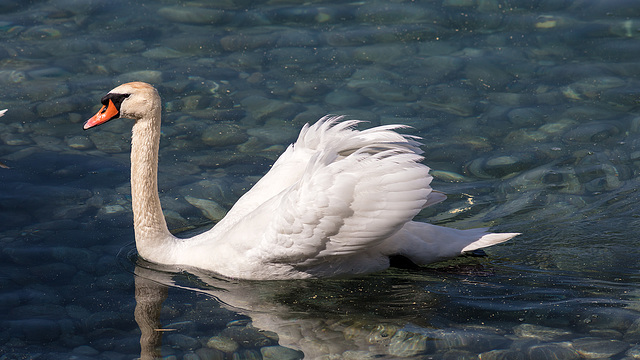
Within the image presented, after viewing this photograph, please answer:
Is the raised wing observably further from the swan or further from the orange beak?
the orange beak

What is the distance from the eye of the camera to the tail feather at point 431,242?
6.51 metres

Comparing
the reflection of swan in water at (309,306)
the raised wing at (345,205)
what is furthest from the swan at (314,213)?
the reflection of swan in water at (309,306)

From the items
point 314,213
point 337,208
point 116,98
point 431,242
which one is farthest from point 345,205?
point 116,98

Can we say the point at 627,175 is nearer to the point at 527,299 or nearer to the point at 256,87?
the point at 527,299

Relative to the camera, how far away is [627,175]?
8.00 meters

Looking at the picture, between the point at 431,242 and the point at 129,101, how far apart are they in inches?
107

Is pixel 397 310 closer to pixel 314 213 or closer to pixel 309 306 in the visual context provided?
pixel 309 306

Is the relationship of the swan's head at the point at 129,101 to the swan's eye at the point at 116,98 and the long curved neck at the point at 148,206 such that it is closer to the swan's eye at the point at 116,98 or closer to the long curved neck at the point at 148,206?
the swan's eye at the point at 116,98

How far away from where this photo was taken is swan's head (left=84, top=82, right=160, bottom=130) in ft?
21.2

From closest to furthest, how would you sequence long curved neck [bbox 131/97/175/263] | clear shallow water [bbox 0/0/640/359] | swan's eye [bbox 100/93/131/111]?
clear shallow water [bbox 0/0/640/359] → swan's eye [bbox 100/93/131/111] → long curved neck [bbox 131/97/175/263]

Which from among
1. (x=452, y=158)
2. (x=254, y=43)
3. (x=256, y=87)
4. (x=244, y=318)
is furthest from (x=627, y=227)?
(x=254, y=43)

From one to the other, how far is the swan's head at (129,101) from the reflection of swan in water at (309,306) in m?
1.31

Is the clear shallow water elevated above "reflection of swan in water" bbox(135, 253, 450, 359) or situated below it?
above

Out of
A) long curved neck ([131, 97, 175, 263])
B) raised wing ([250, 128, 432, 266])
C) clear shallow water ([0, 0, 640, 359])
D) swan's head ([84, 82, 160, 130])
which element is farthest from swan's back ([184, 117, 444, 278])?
swan's head ([84, 82, 160, 130])
